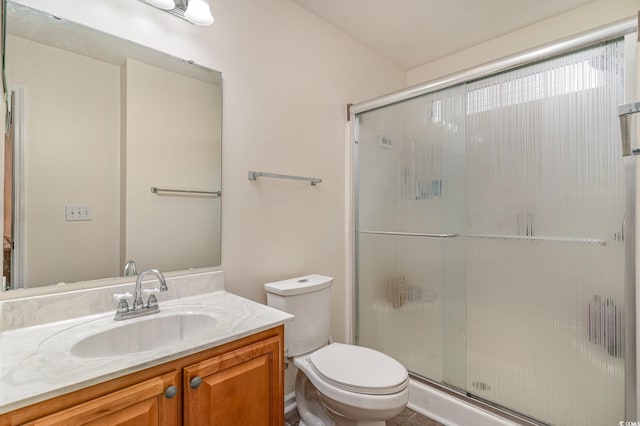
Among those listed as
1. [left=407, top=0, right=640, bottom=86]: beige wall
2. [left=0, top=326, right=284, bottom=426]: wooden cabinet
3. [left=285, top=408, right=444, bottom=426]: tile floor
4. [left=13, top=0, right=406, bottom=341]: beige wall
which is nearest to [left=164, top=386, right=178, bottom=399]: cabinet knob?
[left=0, top=326, right=284, bottom=426]: wooden cabinet

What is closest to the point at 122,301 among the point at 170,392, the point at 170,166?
the point at 170,392

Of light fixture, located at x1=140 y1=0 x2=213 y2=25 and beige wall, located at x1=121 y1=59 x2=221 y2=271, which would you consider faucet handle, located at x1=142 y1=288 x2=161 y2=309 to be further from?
light fixture, located at x1=140 y1=0 x2=213 y2=25

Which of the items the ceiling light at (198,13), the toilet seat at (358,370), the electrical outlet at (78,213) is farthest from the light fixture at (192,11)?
the toilet seat at (358,370)

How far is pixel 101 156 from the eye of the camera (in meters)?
1.30

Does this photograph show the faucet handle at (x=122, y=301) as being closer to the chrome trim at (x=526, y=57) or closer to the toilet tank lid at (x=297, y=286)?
the toilet tank lid at (x=297, y=286)

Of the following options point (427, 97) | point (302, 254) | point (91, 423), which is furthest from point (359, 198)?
point (91, 423)

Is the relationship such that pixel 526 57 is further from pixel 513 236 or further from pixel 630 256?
pixel 630 256

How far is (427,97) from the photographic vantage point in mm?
1992

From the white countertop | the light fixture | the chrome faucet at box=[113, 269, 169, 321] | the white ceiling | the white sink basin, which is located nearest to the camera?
the white countertop

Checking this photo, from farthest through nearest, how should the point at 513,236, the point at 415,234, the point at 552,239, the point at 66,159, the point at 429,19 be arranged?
the point at 429,19 < the point at 415,234 < the point at 513,236 < the point at 552,239 < the point at 66,159

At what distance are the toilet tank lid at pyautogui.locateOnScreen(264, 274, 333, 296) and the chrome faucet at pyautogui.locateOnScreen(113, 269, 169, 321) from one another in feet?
1.76

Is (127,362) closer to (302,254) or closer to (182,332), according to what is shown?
(182,332)

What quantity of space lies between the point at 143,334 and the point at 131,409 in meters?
0.41

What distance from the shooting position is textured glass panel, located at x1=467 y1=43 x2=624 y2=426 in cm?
140
